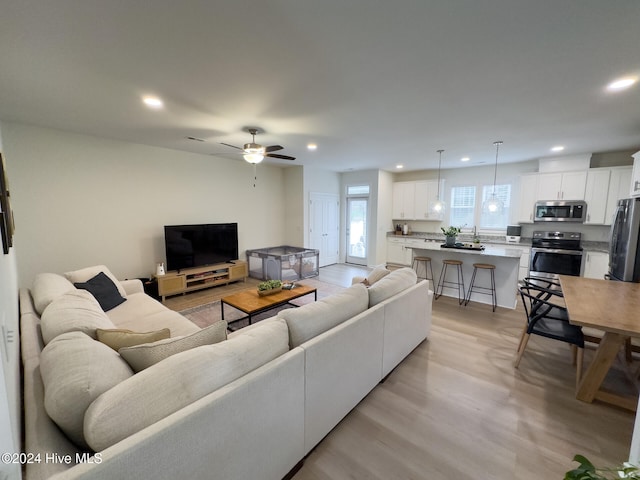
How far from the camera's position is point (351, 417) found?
1.99 m

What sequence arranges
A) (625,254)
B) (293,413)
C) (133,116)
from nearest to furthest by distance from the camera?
(293,413) < (133,116) < (625,254)

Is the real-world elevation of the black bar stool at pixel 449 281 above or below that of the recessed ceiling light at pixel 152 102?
below

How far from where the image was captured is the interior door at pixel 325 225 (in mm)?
6801

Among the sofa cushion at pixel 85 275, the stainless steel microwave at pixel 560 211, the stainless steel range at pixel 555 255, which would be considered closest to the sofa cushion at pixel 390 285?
the sofa cushion at pixel 85 275

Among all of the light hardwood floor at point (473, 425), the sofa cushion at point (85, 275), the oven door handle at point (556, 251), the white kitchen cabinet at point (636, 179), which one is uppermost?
the white kitchen cabinet at point (636, 179)

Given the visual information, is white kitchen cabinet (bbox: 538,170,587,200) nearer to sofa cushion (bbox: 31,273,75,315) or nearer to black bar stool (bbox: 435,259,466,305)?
black bar stool (bbox: 435,259,466,305)

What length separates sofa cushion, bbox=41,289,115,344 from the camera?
1518 millimetres

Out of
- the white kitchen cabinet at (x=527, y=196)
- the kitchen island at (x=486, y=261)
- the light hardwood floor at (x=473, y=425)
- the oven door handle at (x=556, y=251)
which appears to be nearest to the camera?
the light hardwood floor at (x=473, y=425)

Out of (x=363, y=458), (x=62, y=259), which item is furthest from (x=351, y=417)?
(x=62, y=259)

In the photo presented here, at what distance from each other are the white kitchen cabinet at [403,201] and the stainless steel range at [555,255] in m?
2.74

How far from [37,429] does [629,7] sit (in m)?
3.38

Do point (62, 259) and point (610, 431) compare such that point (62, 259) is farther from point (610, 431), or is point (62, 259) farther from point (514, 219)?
point (514, 219)

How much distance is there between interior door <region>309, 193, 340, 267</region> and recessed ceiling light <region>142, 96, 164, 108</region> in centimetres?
421

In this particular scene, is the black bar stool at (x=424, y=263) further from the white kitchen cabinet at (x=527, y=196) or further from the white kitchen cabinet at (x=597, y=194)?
the white kitchen cabinet at (x=597, y=194)
